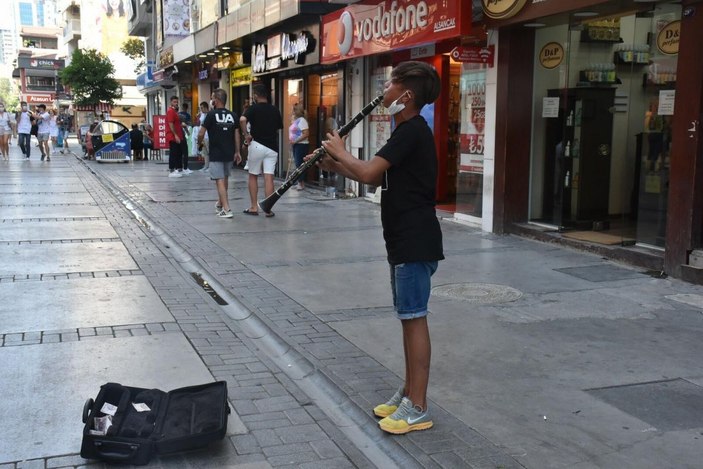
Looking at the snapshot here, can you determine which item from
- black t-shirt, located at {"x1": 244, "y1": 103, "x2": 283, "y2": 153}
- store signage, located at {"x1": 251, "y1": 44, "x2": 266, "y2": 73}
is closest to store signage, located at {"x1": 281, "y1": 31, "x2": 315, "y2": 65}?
store signage, located at {"x1": 251, "y1": 44, "x2": 266, "y2": 73}

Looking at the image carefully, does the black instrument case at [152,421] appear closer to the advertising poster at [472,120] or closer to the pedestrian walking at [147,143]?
the advertising poster at [472,120]

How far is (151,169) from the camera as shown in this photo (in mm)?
22156

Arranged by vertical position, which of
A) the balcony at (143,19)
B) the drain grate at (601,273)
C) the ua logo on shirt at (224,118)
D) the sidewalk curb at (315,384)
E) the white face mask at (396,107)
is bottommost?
the sidewalk curb at (315,384)

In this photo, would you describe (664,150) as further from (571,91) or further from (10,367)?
(10,367)

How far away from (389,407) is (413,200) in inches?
47.6

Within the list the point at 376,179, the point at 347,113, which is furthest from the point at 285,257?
the point at 347,113

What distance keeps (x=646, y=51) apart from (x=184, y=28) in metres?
24.1

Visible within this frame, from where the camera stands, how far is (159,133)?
85.0 feet

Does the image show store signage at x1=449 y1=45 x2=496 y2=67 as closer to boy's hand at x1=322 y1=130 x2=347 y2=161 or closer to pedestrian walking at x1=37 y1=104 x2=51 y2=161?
boy's hand at x1=322 y1=130 x2=347 y2=161

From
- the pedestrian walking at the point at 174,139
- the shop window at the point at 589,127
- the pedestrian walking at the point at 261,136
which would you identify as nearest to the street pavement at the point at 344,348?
the shop window at the point at 589,127

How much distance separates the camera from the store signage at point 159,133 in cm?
2544

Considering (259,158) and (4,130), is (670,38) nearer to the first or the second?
(259,158)

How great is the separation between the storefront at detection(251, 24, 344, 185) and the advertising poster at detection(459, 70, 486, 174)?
4286mm

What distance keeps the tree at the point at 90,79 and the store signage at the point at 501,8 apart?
41.3m
